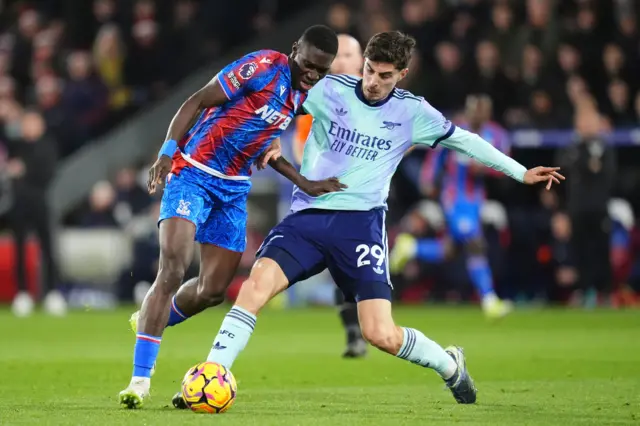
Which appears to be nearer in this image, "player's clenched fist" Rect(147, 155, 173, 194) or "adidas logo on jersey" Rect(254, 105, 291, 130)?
"player's clenched fist" Rect(147, 155, 173, 194)

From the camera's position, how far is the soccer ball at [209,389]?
7.40 m

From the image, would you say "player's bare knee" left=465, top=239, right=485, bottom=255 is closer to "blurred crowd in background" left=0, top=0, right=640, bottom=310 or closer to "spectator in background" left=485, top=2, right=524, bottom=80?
"blurred crowd in background" left=0, top=0, right=640, bottom=310

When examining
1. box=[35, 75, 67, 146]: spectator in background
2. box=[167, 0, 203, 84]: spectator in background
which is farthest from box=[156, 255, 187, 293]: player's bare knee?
box=[167, 0, 203, 84]: spectator in background

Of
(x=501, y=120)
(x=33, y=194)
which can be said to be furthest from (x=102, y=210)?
(x=501, y=120)

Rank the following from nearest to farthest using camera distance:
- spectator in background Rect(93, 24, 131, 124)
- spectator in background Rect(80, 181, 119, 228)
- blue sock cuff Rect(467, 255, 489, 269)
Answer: blue sock cuff Rect(467, 255, 489, 269) → spectator in background Rect(80, 181, 119, 228) → spectator in background Rect(93, 24, 131, 124)

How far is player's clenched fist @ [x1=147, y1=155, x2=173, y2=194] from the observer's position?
24.5 feet

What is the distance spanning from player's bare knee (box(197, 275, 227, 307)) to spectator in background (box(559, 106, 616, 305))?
10.2m

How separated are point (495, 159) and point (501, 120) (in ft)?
36.0

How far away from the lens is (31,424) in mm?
6875

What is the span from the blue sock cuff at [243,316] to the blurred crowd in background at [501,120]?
1012 centimetres

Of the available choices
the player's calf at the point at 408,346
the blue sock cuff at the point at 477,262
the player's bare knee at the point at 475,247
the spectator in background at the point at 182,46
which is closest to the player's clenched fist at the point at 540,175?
the player's calf at the point at 408,346

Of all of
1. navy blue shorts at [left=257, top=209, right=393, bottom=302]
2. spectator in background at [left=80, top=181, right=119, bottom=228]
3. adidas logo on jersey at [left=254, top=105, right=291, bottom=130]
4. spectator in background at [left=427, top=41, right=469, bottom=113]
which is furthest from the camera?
spectator in background at [left=80, top=181, right=119, bottom=228]

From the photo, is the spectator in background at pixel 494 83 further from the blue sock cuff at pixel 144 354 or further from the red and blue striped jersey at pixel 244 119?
the blue sock cuff at pixel 144 354

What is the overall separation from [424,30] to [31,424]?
13875 millimetres
